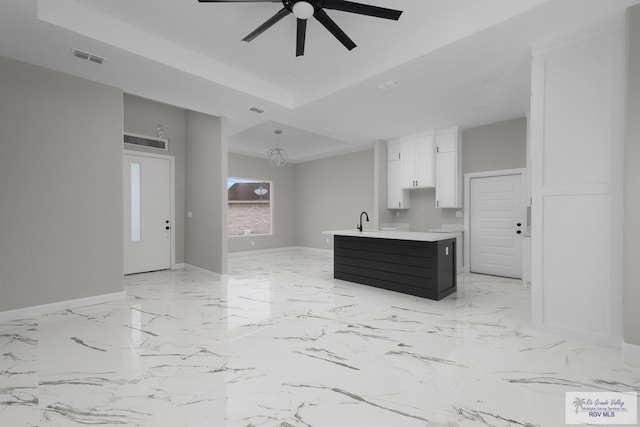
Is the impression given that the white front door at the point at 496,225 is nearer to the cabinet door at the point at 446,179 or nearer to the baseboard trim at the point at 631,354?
the cabinet door at the point at 446,179

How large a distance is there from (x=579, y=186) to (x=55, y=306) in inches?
222

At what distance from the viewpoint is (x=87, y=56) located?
3.15 metres

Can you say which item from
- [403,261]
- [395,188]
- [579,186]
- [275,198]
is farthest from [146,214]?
[579,186]

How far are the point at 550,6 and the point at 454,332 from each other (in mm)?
2891

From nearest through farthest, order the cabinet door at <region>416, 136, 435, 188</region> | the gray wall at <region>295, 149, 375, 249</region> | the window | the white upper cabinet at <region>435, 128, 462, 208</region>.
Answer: the white upper cabinet at <region>435, 128, 462, 208</region> → the cabinet door at <region>416, 136, 435, 188</region> → the gray wall at <region>295, 149, 375, 249</region> → the window

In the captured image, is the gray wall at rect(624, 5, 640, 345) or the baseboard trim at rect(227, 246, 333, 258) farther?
the baseboard trim at rect(227, 246, 333, 258)

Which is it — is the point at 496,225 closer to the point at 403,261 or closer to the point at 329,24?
the point at 403,261

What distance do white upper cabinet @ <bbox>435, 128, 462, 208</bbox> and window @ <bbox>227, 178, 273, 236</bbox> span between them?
5.09 metres

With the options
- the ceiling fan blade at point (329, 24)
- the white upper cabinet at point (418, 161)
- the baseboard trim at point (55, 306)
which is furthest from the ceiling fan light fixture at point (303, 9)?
the white upper cabinet at point (418, 161)

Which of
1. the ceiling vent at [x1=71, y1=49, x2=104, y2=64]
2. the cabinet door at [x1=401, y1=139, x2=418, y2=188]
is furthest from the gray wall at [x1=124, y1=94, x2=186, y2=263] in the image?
the cabinet door at [x1=401, y1=139, x2=418, y2=188]

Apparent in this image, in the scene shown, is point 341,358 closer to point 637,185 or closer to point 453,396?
point 453,396

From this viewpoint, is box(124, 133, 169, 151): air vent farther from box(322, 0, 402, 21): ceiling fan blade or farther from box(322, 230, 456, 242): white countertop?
box(322, 0, 402, 21): ceiling fan blade

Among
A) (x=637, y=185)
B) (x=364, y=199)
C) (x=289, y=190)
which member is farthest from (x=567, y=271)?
(x=289, y=190)

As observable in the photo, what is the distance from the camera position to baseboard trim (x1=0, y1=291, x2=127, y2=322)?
10.5 feet
